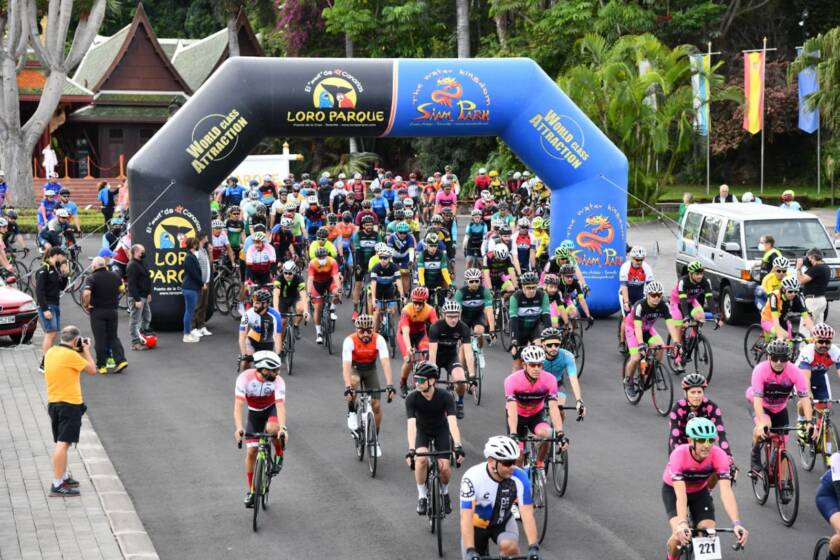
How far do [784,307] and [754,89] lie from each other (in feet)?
85.6

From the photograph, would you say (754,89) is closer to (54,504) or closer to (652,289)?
(652,289)

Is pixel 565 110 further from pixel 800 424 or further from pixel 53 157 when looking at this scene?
pixel 53 157

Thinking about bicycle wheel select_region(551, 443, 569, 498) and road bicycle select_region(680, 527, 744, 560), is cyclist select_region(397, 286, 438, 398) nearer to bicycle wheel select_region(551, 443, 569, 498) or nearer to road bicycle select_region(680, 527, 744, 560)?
bicycle wheel select_region(551, 443, 569, 498)

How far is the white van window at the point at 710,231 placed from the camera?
79.7 ft

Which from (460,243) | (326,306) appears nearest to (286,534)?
(326,306)

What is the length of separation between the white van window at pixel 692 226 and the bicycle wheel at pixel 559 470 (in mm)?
12815

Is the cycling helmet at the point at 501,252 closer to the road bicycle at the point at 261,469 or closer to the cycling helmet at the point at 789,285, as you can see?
the cycling helmet at the point at 789,285

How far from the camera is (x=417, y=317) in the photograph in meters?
16.3

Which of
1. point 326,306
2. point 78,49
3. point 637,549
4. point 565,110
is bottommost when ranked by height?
point 637,549

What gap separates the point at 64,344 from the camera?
1342 cm

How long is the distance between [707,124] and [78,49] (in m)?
20.8

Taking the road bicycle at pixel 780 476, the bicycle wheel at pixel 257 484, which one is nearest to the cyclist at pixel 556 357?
the road bicycle at pixel 780 476

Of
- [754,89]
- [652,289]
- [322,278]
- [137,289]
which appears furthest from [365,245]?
[754,89]

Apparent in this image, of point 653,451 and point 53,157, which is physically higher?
point 53,157
